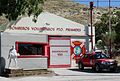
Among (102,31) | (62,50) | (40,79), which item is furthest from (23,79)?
(102,31)

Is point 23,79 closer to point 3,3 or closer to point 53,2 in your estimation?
point 3,3

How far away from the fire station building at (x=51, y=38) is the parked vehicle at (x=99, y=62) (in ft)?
13.4

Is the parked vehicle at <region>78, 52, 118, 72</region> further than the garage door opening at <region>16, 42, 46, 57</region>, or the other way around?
the garage door opening at <region>16, 42, 46, 57</region>

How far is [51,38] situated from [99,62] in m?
9.89

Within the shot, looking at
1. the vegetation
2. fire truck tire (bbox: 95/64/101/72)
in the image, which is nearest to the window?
fire truck tire (bbox: 95/64/101/72)

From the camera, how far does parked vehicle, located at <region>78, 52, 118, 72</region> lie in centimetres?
3384

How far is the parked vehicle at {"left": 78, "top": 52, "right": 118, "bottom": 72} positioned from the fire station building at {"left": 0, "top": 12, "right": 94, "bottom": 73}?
408cm

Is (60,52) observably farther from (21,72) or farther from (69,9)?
(69,9)

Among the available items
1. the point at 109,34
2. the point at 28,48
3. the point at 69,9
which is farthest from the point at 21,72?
the point at 69,9

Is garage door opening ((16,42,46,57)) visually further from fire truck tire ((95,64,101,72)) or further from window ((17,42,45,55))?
fire truck tire ((95,64,101,72))

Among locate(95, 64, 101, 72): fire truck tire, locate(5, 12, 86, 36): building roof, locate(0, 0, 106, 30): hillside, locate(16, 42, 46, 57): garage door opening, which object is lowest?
locate(95, 64, 101, 72): fire truck tire

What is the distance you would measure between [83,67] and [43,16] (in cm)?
835

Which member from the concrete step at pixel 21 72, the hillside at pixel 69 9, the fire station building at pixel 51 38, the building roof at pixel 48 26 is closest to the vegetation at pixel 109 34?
the fire station building at pixel 51 38

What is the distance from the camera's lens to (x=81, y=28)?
45.8 meters
